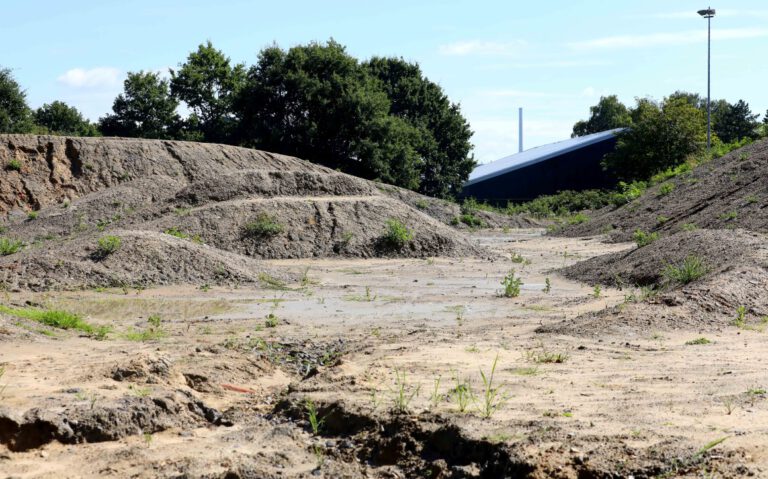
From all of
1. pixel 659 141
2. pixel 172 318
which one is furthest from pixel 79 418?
pixel 659 141

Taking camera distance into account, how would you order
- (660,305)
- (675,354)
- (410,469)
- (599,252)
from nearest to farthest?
(410,469) → (675,354) → (660,305) → (599,252)

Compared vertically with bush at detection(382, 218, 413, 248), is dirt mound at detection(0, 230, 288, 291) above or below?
below

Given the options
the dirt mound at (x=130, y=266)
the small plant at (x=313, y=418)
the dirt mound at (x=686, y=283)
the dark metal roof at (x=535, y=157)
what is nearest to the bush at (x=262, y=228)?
the dirt mound at (x=130, y=266)

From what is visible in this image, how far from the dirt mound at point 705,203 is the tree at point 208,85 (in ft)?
84.9

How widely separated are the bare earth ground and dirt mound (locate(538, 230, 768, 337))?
15.5 inches

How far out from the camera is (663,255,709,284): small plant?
14.1 meters

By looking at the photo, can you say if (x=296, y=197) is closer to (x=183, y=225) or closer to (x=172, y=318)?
(x=183, y=225)

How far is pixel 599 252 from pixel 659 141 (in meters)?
24.2

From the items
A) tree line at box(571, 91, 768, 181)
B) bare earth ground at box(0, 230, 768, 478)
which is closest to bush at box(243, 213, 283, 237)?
bare earth ground at box(0, 230, 768, 478)

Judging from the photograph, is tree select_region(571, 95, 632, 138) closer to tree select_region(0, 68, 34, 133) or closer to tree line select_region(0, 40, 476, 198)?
tree line select_region(0, 40, 476, 198)

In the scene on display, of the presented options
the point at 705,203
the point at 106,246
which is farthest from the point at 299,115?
the point at 106,246

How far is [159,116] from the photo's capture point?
52.2 m

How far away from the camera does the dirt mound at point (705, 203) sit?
22.6 meters

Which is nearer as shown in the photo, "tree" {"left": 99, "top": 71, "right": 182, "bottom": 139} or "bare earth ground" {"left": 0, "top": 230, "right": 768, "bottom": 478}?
"bare earth ground" {"left": 0, "top": 230, "right": 768, "bottom": 478}
